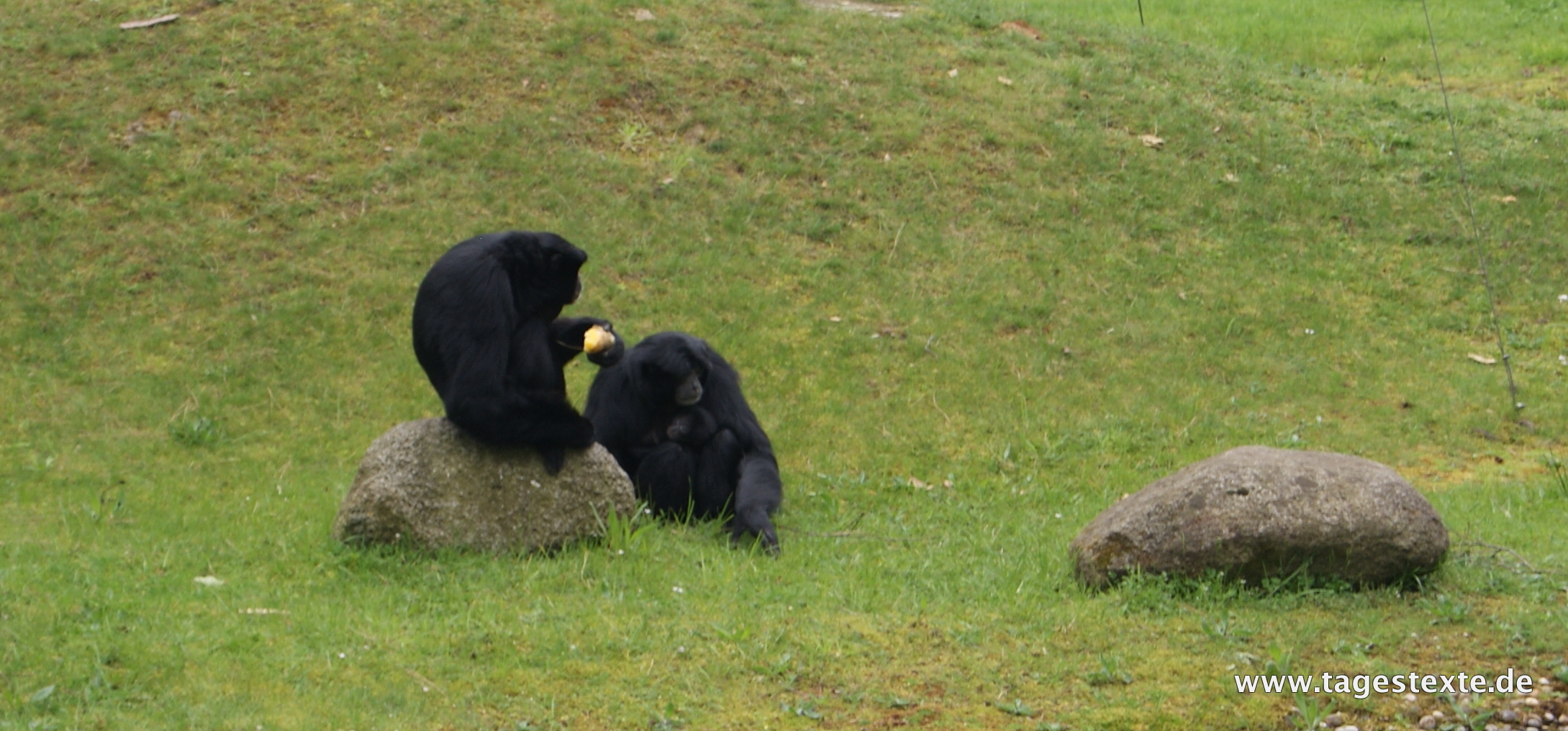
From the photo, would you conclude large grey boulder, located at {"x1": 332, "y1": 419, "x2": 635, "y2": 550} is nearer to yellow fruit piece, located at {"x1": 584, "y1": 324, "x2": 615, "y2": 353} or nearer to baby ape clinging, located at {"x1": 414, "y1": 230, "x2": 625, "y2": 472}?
baby ape clinging, located at {"x1": 414, "y1": 230, "x2": 625, "y2": 472}

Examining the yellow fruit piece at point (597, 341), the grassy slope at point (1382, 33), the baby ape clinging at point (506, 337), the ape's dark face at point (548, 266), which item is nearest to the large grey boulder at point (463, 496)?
the baby ape clinging at point (506, 337)

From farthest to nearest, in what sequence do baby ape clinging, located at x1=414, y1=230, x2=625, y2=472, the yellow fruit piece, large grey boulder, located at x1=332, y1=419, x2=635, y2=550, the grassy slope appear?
the grassy slope, the yellow fruit piece, baby ape clinging, located at x1=414, y1=230, x2=625, y2=472, large grey boulder, located at x1=332, y1=419, x2=635, y2=550

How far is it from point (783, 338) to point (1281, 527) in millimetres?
6939

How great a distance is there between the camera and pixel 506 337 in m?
8.85

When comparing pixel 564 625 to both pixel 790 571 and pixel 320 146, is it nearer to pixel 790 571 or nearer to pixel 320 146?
pixel 790 571

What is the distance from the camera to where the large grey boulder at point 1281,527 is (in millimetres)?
7676

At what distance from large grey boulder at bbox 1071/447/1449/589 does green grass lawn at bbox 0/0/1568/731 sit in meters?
0.15

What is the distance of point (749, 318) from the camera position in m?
14.2

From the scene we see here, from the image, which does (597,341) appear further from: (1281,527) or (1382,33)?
(1382,33)

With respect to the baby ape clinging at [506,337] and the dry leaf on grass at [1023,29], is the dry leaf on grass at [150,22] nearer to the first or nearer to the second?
the baby ape clinging at [506,337]

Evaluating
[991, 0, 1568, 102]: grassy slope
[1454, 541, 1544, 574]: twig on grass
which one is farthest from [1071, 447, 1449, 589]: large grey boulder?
[991, 0, 1568, 102]: grassy slope

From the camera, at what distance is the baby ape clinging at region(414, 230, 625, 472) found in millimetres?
8766

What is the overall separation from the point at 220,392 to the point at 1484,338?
1218 cm

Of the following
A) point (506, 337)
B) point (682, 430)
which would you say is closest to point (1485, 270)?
point (682, 430)
